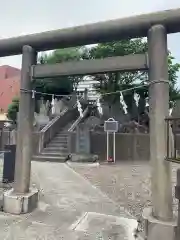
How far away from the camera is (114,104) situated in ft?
63.3

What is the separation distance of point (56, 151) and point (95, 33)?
11.7 meters

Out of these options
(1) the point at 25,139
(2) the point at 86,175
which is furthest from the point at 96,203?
(2) the point at 86,175

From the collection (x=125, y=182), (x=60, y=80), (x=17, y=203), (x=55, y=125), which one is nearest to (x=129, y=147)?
(x=125, y=182)

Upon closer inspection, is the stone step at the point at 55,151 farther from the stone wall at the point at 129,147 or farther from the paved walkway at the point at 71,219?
the paved walkway at the point at 71,219

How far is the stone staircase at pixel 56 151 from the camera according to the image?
14.8 m

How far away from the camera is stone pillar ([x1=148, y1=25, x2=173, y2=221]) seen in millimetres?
4156

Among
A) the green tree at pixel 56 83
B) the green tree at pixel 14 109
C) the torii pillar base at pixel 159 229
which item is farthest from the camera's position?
the green tree at pixel 14 109

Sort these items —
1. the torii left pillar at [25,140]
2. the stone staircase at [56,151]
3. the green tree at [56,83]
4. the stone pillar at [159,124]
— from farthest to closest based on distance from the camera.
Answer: the green tree at [56,83], the stone staircase at [56,151], the torii left pillar at [25,140], the stone pillar at [159,124]

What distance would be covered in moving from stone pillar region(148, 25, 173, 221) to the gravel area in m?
1.67

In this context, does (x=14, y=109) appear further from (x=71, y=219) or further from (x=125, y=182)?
(x=71, y=219)

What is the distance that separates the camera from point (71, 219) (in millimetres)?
5262

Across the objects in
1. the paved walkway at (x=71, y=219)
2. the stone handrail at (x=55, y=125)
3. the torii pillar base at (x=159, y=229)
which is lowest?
the paved walkway at (x=71, y=219)

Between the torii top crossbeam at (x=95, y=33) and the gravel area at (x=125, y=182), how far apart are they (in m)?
3.99

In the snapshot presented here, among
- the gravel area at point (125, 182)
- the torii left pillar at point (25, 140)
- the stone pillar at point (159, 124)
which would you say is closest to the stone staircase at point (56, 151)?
the gravel area at point (125, 182)
